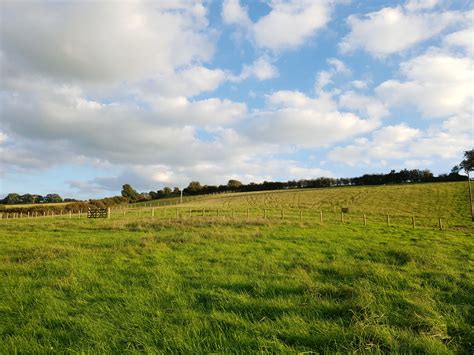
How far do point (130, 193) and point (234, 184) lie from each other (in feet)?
164

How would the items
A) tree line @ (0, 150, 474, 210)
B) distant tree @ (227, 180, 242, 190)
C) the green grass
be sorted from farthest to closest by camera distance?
distant tree @ (227, 180, 242, 190) < tree line @ (0, 150, 474, 210) < the green grass

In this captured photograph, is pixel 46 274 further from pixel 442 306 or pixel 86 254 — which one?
pixel 442 306

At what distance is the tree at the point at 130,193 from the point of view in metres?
134

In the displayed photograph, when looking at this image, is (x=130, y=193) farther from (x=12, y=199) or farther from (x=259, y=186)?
(x=259, y=186)

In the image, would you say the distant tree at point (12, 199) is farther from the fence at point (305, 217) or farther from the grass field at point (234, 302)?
the grass field at point (234, 302)

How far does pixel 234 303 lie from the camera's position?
6.39m

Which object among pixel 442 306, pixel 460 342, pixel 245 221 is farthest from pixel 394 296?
pixel 245 221

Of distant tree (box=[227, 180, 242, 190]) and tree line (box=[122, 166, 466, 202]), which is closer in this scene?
tree line (box=[122, 166, 466, 202])

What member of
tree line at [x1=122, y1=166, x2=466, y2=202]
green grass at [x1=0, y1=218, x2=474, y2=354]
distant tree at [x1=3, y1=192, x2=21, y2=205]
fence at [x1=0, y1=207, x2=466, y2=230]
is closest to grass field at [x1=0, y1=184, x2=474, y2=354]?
green grass at [x1=0, y1=218, x2=474, y2=354]

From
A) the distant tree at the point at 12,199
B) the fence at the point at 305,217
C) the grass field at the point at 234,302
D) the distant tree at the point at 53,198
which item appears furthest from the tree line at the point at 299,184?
the grass field at the point at 234,302

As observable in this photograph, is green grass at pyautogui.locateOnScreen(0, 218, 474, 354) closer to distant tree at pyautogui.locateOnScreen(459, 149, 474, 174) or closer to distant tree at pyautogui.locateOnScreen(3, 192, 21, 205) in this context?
distant tree at pyautogui.locateOnScreen(459, 149, 474, 174)

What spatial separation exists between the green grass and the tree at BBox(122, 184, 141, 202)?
12838 cm

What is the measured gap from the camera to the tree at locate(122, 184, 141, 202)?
439 ft

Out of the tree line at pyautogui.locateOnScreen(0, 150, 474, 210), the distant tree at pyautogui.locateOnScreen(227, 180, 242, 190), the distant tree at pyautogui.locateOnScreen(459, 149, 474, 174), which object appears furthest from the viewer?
the distant tree at pyautogui.locateOnScreen(227, 180, 242, 190)
